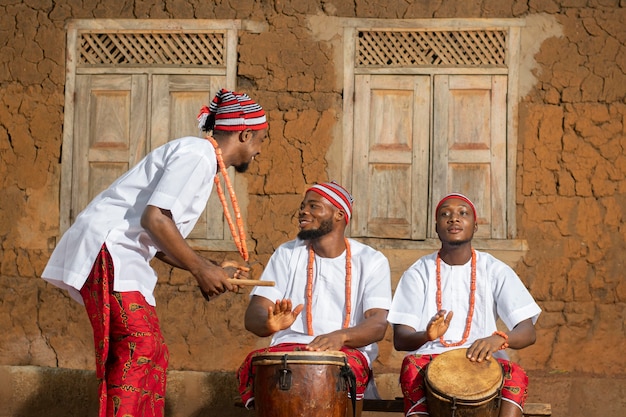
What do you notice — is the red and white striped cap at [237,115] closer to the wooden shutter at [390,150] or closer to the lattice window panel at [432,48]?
the wooden shutter at [390,150]

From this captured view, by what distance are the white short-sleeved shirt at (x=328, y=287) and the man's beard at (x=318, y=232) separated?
13 cm

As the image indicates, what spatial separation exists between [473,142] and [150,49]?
9.10ft

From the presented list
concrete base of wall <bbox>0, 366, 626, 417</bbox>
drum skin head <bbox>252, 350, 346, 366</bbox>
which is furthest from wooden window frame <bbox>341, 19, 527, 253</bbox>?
drum skin head <bbox>252, 350, 346, 366</bbox>

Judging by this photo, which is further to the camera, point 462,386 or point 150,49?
point 150,49

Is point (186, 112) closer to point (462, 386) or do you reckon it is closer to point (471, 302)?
point (471, 302)

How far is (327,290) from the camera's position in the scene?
6.33 metres

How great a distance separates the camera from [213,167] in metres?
4.98

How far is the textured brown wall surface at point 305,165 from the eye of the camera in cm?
816

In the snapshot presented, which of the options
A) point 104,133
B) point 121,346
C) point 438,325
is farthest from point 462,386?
point 104,133

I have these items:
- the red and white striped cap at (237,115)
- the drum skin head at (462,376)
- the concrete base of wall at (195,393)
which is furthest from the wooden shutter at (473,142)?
the red and white striped cap at (237,115)

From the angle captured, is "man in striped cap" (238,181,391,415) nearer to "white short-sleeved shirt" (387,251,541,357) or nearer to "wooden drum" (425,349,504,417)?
"white short-sleeved shirt" (387,251,541,357)

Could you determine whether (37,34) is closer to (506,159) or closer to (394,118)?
(394,118)

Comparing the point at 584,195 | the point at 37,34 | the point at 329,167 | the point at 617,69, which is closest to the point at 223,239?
the point at 329,167

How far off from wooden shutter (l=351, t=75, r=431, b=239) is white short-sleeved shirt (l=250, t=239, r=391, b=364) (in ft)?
6.51
